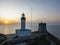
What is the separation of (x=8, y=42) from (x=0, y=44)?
148cm

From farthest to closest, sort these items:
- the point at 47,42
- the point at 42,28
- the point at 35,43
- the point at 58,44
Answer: the point at 42,28, the point at 58,44, the point at 47,42, the point at 35,43

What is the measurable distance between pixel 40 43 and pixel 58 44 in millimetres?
8754

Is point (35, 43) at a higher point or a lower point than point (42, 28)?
lower

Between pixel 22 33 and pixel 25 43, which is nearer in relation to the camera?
pixel 25 43

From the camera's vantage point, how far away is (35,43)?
81.8ft

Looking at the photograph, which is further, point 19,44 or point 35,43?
point 35,43

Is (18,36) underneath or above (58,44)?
above

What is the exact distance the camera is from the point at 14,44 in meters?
23.2

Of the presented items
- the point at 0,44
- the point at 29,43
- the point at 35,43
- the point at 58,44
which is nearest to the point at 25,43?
the point at 29,43

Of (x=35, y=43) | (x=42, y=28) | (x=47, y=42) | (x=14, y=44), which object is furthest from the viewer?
(x=42, y=28)

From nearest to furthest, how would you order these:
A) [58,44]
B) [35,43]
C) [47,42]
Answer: [35,43] < [47,42] < [58,44]

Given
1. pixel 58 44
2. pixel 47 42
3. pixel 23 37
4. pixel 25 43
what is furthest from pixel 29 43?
pixel 58 44

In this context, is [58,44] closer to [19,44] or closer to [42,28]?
[42,28]

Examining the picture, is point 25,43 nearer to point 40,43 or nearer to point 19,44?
point 19,44
